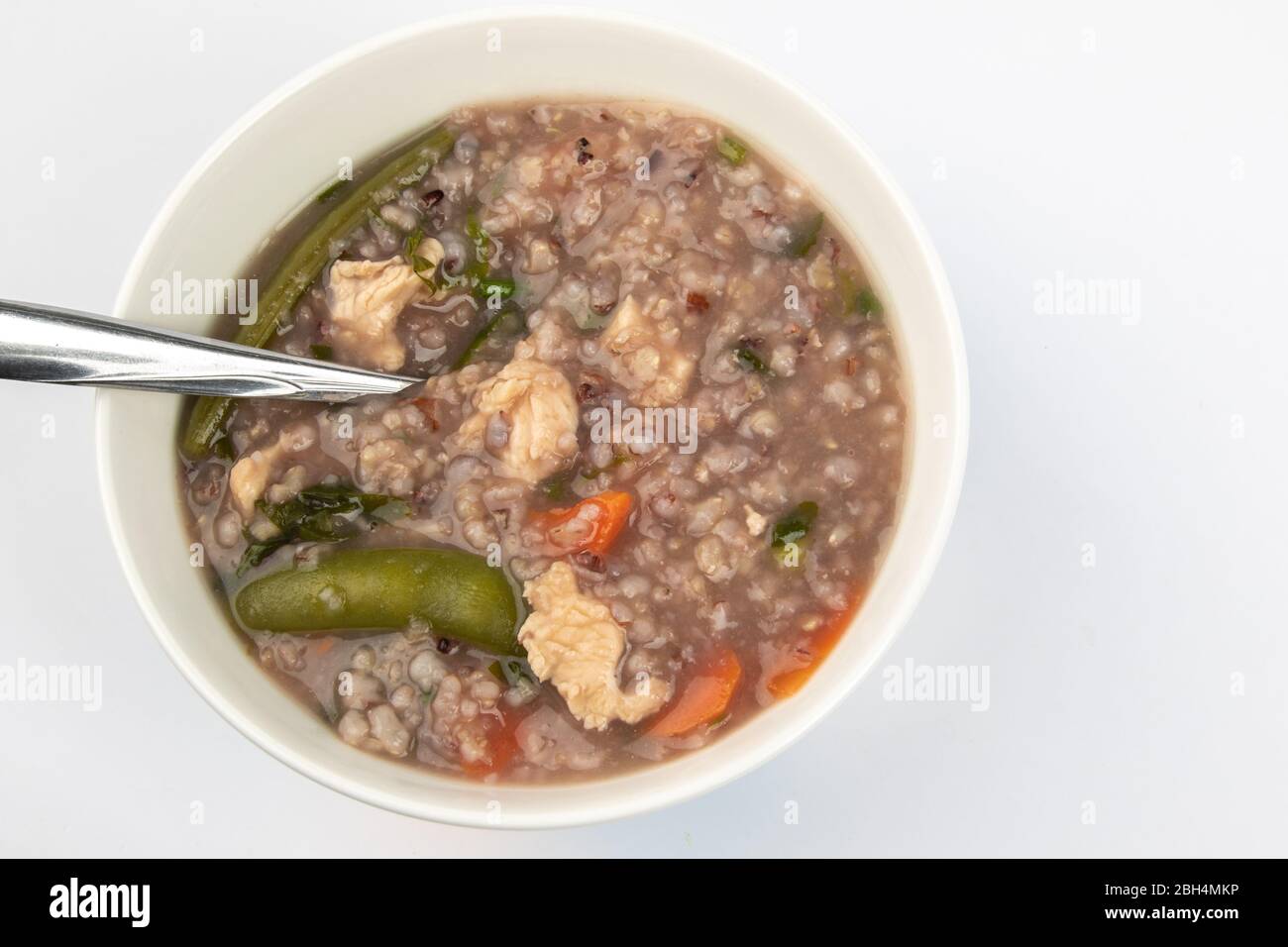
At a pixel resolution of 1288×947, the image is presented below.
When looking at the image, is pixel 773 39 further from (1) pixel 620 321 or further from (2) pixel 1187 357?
(2) pixel 1187 357

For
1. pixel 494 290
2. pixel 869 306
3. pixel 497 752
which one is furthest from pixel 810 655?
pixel 494 290

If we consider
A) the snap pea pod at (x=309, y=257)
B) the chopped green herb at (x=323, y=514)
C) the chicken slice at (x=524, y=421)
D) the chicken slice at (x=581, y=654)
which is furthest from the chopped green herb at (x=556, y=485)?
the snap pea pod at (x=309, y=257)

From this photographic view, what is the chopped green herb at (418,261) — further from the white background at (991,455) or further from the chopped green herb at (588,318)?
the white background at (991,455)

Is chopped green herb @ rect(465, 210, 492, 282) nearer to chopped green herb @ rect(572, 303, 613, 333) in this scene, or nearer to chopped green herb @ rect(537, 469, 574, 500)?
chopped green herb @ rect(572, 303, 613, 333)

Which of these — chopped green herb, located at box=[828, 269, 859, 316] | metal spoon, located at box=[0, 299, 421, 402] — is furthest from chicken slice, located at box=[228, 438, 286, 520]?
chopped green herb, located at box=[828, 269, 859, 316]

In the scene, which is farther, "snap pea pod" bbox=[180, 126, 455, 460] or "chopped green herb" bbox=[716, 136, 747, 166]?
"chopped green herb" bbox=[716, 136, 747, 166]

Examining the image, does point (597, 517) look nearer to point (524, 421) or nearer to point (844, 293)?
point (524, 421)
